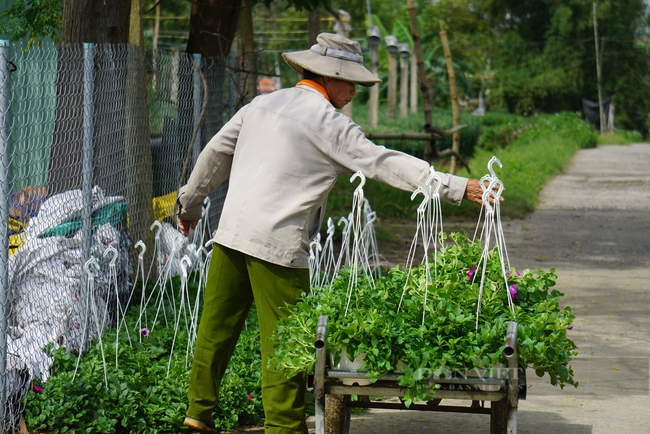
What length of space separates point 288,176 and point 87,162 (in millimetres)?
1761

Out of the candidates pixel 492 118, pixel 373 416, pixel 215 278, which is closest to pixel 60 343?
pixel 215 278

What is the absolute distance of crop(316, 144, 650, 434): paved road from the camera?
15.3 ft

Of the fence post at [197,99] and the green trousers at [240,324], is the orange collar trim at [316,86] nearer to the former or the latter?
the green trousers at [240,324]

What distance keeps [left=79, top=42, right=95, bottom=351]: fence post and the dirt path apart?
1724 mm

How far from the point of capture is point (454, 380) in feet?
10.3

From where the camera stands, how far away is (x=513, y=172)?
18281 mm

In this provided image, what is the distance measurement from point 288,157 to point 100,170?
2088mm

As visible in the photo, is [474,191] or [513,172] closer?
[474,191]

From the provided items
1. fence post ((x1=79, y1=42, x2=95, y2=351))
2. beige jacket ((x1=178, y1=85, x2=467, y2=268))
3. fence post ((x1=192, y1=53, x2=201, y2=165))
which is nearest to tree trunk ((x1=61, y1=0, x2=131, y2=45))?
fence post ((x1=192, y1=53, x2=201, y2=165))

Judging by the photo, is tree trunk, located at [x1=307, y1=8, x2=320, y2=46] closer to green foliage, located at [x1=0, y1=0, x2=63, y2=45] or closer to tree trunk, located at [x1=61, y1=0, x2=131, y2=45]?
green foliage, located at [x1=0, y1=0, x2=63, y2=45]

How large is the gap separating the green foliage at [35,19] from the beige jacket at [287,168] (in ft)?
15.5

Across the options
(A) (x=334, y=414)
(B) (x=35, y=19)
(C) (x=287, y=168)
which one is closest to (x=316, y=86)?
(C) (x=287, y=168)

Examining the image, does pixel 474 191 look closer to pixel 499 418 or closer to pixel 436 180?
pixel 436 180

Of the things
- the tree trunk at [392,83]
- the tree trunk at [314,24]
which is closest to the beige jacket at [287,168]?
the tree trunk at [314,24]
